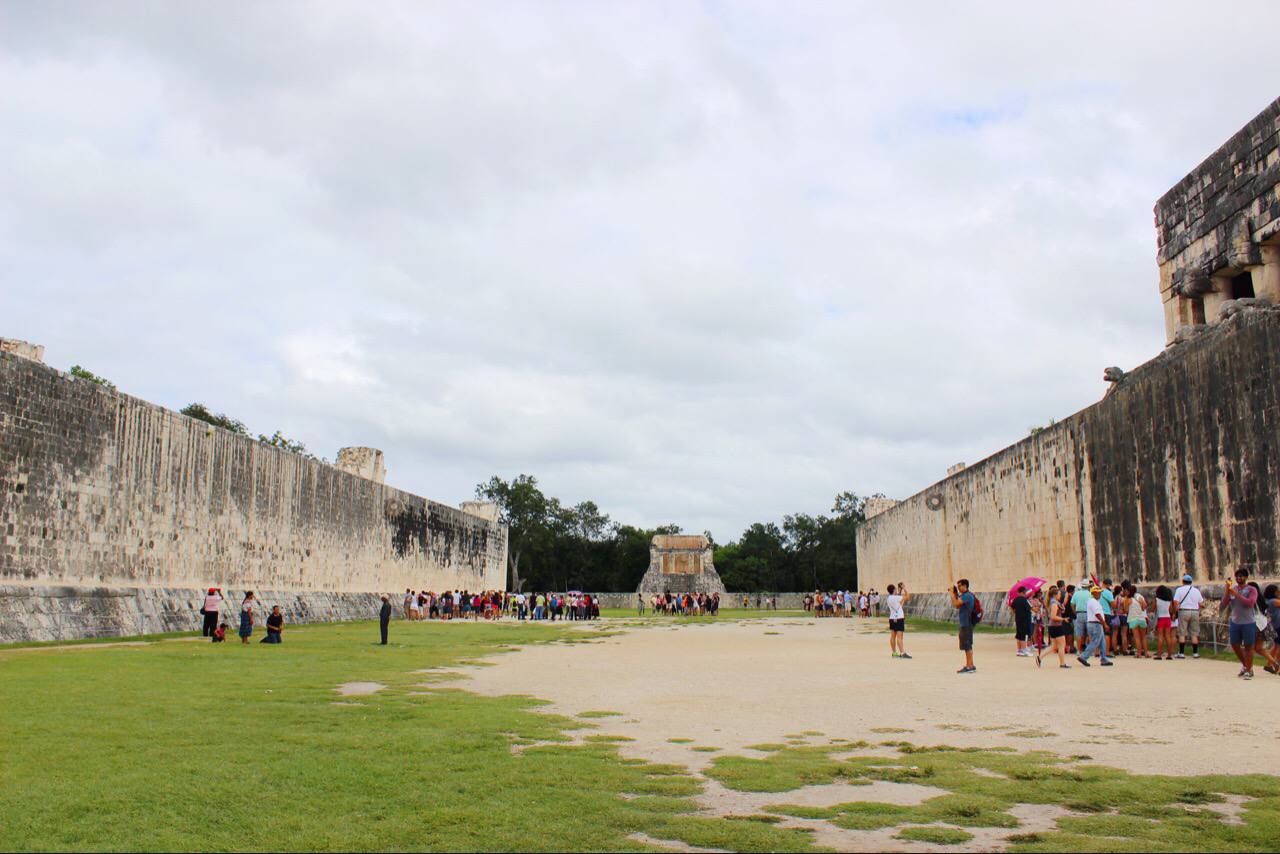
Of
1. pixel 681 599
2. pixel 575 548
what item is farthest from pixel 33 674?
pixel 575 548

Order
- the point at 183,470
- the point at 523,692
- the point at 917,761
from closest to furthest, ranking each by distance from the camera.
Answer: the point at 917,761
the point at 523,692
the point at 183,470

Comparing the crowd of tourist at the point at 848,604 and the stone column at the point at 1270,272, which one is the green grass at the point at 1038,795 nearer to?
the stone column at the point at 1270,272

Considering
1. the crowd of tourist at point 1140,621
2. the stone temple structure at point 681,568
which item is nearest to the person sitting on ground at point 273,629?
the crowd of tourist at point 1140,621

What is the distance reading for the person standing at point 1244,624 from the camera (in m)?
9.55

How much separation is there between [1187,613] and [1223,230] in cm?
656

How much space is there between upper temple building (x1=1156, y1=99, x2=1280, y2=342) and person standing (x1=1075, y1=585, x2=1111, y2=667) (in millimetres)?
6076

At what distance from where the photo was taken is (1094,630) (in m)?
11.5

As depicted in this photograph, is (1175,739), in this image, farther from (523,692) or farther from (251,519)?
(251,519)

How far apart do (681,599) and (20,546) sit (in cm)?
2884

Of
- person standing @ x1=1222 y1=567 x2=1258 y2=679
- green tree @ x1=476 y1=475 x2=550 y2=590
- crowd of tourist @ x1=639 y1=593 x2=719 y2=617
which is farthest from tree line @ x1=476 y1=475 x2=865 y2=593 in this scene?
person standing @ x1=1222 y1=567 x2=1258 y2=679

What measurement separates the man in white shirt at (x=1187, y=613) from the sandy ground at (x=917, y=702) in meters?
0.75

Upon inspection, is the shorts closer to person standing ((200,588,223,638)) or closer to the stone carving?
the stone carving

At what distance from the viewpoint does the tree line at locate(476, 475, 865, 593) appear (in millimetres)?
67625

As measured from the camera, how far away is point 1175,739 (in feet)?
19.2
